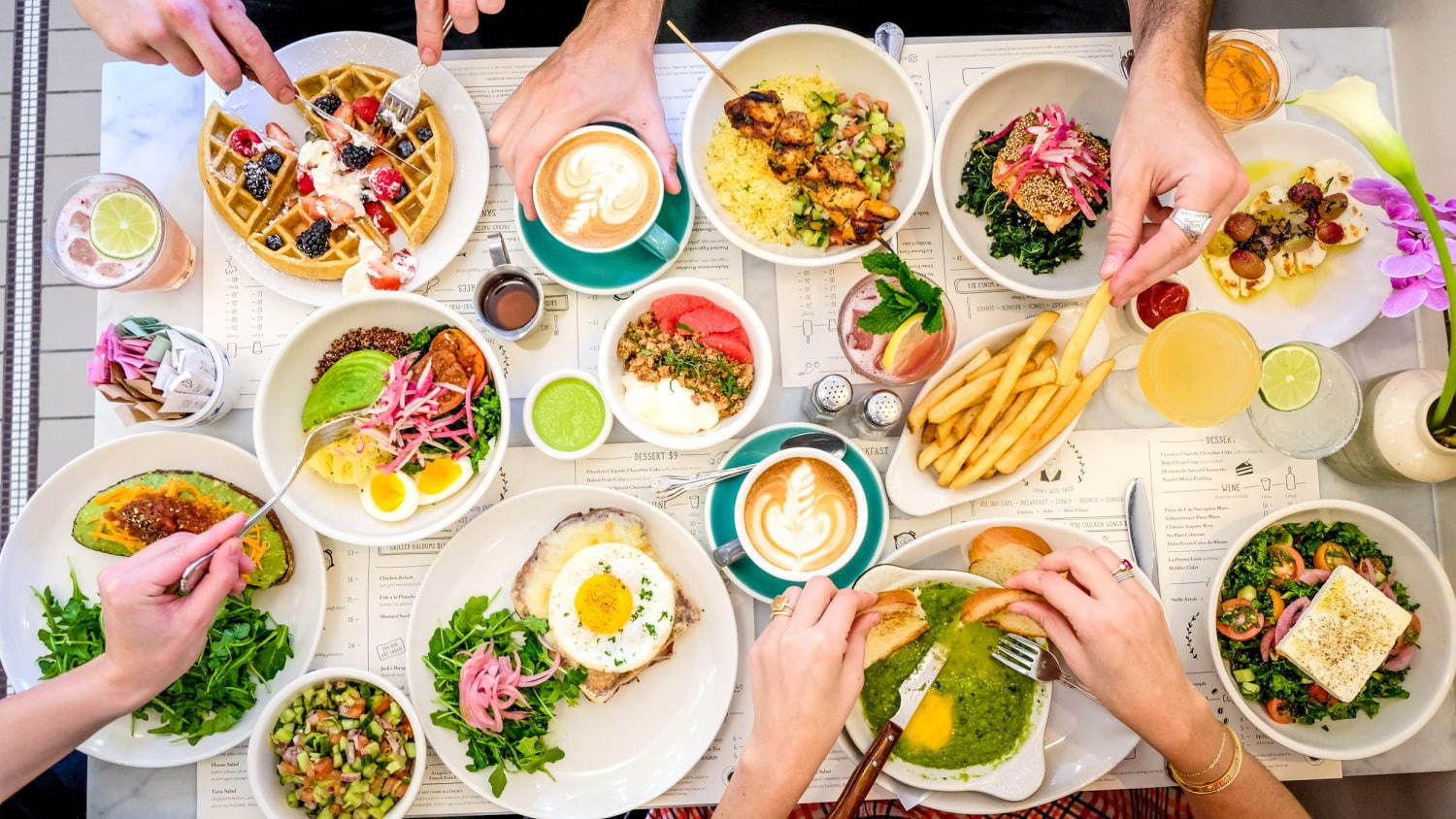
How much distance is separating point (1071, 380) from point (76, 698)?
7.91ft

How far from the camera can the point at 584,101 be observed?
219cm

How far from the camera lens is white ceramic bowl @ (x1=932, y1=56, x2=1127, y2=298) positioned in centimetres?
219

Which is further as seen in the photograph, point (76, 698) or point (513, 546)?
point (513, 546)

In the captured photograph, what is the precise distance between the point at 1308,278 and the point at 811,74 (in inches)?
57.4

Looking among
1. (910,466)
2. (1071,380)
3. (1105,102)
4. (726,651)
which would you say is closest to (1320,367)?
(1071,380)

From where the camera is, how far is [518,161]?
2.16 meters

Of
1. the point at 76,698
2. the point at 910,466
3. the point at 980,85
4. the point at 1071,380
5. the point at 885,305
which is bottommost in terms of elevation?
the point at 76,698

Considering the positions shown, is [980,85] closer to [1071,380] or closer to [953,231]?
[953,231]

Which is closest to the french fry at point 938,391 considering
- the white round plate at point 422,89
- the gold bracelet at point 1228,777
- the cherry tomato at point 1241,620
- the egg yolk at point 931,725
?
the egg yolk at point 931,725

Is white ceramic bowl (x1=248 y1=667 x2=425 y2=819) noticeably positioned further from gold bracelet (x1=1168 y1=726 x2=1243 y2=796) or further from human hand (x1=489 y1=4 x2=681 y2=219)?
gold bracelet (x1=1168 y1=726 x2=1243 y2=796)

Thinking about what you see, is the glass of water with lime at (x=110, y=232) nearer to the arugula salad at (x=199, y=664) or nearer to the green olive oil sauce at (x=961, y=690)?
the arugula salad at (x=199, y=664)

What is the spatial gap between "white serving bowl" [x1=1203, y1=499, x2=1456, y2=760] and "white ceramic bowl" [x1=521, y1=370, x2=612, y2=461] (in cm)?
158

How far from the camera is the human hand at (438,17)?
2.05 m

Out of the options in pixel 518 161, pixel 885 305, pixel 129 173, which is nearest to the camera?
pixel 885 305
